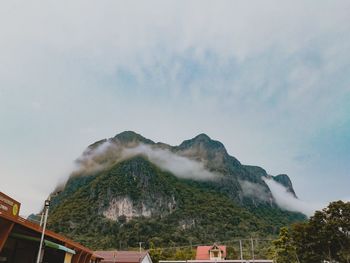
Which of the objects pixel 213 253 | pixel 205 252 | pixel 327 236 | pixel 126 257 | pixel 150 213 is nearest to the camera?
Result: pixel 327 236

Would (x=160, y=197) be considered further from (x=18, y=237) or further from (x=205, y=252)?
(x=18, y=237)

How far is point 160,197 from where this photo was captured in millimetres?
126375

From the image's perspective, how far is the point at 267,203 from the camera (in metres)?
165

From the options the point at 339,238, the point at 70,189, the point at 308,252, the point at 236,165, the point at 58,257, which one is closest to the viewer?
the point at 58,257

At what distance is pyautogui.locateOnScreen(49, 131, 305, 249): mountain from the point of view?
9962 cm

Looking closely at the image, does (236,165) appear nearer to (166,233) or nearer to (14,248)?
(166,233)

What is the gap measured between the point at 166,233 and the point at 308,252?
225 feet

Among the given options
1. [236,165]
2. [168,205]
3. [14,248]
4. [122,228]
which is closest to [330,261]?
[14,248]

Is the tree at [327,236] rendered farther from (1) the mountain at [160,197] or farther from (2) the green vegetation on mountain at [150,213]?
(1) the mountain at [160,197]

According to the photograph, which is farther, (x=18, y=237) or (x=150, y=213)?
(x=150, y=213)

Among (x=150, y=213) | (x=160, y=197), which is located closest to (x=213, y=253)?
(x=150, y=213)

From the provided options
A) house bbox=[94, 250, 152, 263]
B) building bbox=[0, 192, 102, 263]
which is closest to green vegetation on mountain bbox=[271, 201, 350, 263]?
house bbox=[94, 250, 152, 263]

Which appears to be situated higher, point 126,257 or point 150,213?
point 150,213

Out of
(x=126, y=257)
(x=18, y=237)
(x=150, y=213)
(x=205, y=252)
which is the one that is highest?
(x=150, y=213)
